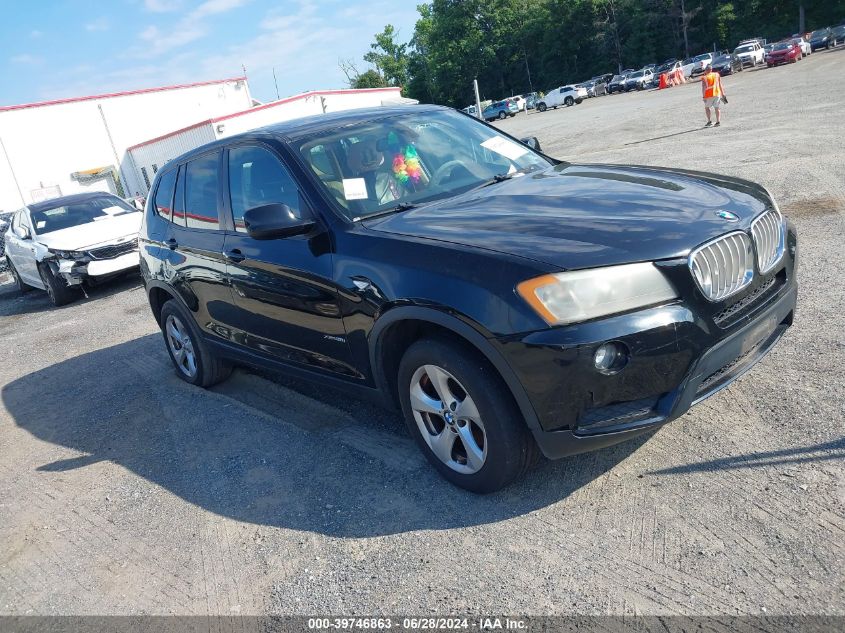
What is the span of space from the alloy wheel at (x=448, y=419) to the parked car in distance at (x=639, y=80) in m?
57.0

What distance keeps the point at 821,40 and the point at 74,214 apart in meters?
57.0

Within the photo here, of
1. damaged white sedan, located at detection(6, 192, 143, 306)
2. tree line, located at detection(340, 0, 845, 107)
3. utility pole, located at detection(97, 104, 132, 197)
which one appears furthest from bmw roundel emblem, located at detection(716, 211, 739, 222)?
tree line, located at detection(340, 0, 845, 107)

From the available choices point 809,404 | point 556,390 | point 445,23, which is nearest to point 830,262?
point 809,404

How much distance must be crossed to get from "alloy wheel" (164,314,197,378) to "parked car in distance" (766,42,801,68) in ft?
162

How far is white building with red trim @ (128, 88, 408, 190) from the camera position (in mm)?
35094

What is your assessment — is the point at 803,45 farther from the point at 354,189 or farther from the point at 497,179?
the point at 354,189

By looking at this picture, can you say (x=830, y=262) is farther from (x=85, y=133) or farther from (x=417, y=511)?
(x=85, y=133)

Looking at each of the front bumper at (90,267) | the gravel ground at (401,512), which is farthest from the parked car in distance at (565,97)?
the gravel ground at (401,512)

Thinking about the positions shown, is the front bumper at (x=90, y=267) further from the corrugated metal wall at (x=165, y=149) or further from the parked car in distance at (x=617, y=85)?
the parked car in distance at (x=617, y=85)

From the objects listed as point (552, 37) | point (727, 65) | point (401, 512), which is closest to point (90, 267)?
point (401, 512)

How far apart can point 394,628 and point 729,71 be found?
170 feet

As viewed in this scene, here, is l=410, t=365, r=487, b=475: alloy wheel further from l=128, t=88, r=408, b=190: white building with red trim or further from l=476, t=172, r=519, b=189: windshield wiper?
l=128, t=88, r=408, b=190: white building with red trim

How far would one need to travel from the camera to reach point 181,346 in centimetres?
582

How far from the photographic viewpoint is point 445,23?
86.1 meters
